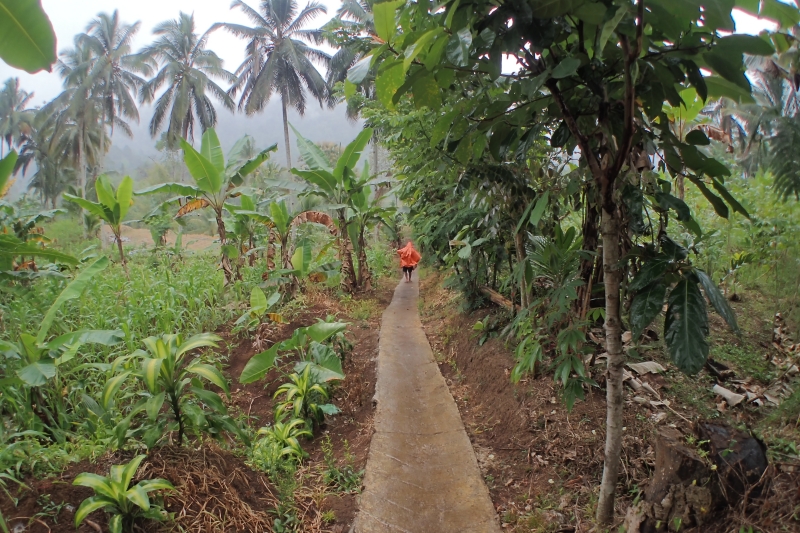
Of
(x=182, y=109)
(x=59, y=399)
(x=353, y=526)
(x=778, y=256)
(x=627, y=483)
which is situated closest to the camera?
(x=627, y=483)

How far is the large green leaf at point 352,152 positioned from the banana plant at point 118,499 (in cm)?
557

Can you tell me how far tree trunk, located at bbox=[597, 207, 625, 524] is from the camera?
1.76m

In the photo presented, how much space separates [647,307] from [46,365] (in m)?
3.05

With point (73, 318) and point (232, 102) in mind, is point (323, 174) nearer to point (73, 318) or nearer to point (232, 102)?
point (73, 318)

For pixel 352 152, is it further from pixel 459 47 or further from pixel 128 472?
pixel 459 47

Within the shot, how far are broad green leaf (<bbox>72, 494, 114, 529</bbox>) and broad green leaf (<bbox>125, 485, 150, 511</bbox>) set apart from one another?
8cm

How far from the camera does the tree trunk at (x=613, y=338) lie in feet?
5.76

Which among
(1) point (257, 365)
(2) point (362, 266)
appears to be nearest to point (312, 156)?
(2) point (362, 266)

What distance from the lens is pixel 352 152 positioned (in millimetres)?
7090

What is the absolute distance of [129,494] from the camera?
6.30ft

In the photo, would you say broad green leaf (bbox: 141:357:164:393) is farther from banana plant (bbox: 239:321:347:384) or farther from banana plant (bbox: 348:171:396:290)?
banana plant (bbox: 348:171:396:290)

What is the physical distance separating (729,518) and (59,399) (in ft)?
13.6

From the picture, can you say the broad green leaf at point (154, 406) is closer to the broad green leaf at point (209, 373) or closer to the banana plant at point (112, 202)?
the broad green leaf at point (209, 373)

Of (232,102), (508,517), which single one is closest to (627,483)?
(508,517)
